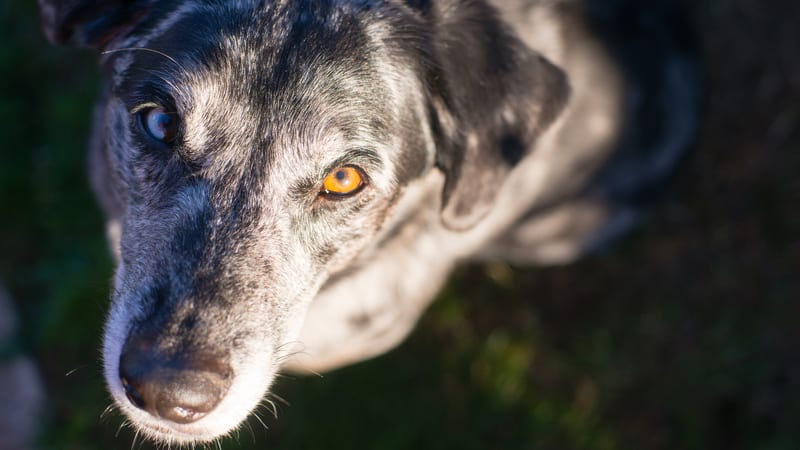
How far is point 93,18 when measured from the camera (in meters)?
2.54

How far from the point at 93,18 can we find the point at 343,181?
1075 millimetres

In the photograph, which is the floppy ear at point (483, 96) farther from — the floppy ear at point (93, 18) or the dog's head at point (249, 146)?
the floppy ear at point (93, 18)

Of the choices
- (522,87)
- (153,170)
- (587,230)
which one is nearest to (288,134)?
(153,170)

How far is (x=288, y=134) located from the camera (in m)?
2.30

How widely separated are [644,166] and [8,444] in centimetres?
390

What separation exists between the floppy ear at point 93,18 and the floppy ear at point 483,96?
1.05 meters

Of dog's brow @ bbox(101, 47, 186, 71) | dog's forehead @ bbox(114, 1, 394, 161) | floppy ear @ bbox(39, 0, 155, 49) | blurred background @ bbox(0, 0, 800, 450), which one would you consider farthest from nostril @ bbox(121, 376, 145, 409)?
blurred background @ bbox(0, 0, 800, 450)

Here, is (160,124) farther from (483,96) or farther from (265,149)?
(483,96)

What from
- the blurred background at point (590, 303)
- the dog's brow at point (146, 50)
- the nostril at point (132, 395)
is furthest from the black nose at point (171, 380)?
the blurred background at point (590, 303)

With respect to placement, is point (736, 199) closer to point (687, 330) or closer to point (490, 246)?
point (687, 330)

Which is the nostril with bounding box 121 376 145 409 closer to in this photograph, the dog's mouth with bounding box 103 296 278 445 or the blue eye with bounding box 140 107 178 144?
the dog's mouth with bounding box 103 296 278 445

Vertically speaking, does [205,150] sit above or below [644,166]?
above

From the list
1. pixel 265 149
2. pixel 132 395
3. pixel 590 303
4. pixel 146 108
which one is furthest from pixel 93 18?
pixel 590 303

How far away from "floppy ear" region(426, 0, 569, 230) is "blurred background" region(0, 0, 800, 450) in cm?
196
